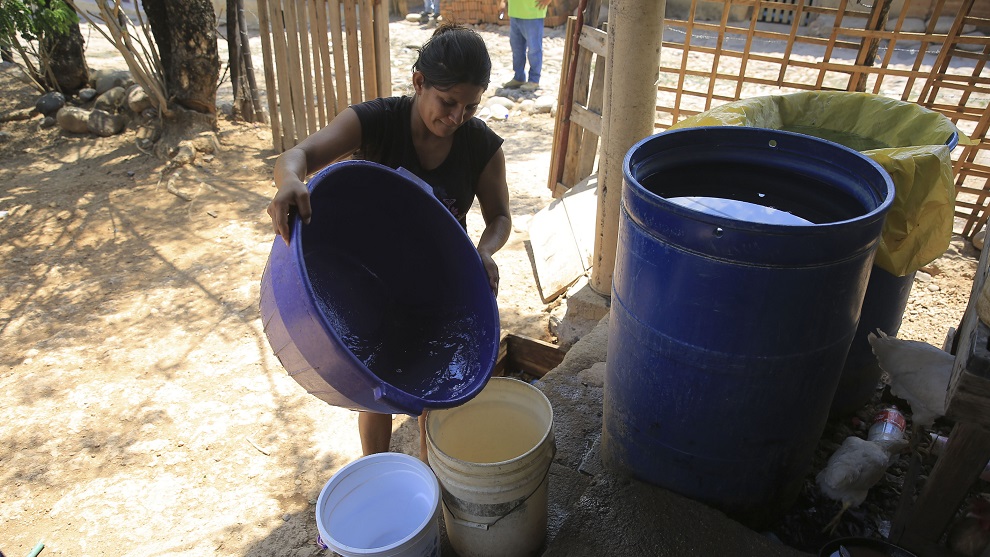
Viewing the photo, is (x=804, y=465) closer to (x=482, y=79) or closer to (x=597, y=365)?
(x=597, y=365)

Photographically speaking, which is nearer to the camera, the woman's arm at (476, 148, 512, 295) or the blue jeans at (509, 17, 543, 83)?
the woman's arm at (476, 148, 512, 295)

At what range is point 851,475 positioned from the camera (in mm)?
1988

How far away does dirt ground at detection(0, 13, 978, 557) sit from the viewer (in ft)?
9.25

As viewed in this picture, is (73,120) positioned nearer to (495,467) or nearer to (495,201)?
(495,201)

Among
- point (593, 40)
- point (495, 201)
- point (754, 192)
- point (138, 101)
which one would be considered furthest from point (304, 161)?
point (138, 101)

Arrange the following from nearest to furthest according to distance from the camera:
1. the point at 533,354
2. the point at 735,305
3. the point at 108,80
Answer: the point at 735,305 → the point at 533,354 → the point at 108,80

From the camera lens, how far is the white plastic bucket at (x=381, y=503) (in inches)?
73.1

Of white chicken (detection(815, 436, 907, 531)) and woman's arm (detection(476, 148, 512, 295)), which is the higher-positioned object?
woman's arm (detection(476, 148, 512, 295))

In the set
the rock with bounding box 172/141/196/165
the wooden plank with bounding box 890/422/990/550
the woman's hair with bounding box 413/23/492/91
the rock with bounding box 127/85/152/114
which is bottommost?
the rock with bounding box 172/141/196/165

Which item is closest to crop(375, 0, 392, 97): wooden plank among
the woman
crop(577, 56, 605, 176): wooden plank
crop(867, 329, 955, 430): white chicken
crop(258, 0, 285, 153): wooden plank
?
crop(258, 0, 285, 153): wooden plank

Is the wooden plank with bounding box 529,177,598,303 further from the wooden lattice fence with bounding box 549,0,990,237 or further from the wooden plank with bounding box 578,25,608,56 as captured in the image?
the wooden plank with bounding box 578,25,608,56

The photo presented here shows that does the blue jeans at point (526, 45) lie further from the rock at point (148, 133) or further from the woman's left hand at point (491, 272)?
the woman's left hand at point (491, 272)

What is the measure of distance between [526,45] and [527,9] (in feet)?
1.76

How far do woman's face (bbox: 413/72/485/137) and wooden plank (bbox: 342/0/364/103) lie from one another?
396 cm
